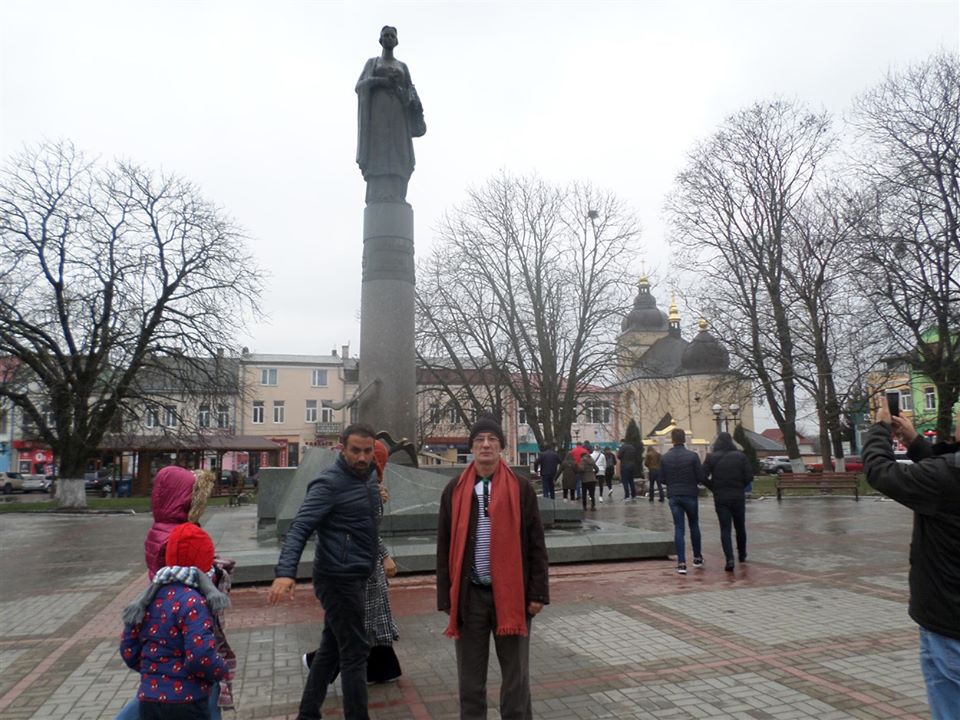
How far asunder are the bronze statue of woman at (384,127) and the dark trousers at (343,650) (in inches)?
372

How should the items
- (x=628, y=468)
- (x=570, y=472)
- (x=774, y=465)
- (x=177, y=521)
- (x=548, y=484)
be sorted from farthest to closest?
(x=774, y=465)
(x=628, y=468)
(x=570, y=472)
(x=548, y=484)
(x=177, y=521)

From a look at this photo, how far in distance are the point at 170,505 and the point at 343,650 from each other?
131cm

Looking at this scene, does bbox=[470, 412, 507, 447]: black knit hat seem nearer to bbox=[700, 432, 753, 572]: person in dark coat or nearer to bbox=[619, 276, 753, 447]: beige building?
bbox=[700, 432, 753, 572]: person in dark coat

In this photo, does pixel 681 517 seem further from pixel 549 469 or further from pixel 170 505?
pixel 549 469

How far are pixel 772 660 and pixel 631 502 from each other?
1807 centimetres

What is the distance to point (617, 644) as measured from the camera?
234 inches

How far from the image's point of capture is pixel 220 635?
3227 millimetres

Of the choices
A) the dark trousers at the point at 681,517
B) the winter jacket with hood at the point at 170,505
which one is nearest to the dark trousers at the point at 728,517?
the dark trousers at the point at 681,517

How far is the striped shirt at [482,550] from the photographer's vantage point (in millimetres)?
3738

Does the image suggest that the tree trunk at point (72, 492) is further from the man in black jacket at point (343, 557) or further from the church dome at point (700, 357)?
the church dome at point (700, 357)

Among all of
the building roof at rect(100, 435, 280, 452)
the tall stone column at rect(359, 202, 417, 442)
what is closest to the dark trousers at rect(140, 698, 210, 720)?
the tall stone column at rect(359, 202, 417, 442)

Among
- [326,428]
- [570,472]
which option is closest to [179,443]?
[570,472]

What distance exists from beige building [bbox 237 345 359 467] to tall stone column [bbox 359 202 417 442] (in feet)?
154

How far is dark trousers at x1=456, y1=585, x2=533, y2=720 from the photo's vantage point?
362 centimetres
